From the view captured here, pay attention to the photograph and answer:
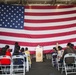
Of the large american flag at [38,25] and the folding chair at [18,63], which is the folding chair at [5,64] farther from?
the large american flag at [38,25]

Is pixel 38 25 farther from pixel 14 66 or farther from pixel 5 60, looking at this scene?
pixel 5 60

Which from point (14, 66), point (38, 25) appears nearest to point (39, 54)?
point (38, 25)

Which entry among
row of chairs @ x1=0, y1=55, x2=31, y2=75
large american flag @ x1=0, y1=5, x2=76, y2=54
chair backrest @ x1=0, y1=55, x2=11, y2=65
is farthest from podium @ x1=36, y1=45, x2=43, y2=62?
chair backrest @ x1=0, y1=55, x2=11, y2=65

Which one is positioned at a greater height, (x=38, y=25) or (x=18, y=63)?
(x=38, y=25)

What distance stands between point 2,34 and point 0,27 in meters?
0.38

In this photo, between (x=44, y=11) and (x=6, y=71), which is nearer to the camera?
(x=6, y=71)

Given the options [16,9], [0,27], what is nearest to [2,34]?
[0,27]

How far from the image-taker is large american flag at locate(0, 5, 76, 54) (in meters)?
11.3

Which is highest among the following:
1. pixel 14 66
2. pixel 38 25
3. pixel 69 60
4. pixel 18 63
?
pixel 38 25

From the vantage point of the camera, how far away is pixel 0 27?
443 inches

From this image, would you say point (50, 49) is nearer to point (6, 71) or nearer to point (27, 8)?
point (27, 8)

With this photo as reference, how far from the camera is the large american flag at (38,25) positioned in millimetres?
11344

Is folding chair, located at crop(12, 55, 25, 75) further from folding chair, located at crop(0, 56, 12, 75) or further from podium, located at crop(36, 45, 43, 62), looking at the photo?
podium, located at crop(36, 45, 43, 62)

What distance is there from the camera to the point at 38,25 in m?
11.6
